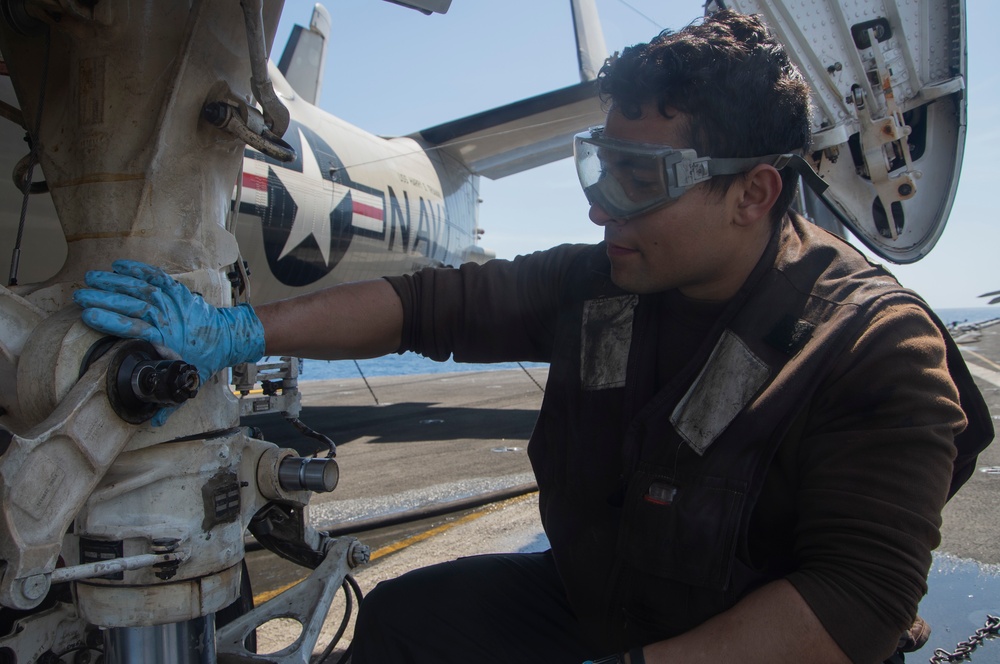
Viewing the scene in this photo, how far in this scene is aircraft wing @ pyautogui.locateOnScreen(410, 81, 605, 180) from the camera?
357 inches

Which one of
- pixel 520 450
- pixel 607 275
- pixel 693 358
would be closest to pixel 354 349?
pixel 607 275

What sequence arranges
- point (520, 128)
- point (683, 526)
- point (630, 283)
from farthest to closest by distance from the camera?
1. point (520, 128)
2. point (630, 283)
3. point (683, 526)

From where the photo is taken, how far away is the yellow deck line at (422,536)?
342 cm

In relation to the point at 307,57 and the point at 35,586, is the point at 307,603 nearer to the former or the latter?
the point at 35,586

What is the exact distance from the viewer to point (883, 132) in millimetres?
3883

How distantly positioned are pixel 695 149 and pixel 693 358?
515 millimetres

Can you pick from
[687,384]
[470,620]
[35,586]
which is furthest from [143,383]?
[687,384]

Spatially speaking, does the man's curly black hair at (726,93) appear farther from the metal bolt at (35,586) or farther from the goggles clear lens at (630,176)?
the metal bolt at (35,586)

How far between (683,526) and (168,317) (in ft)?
3.99

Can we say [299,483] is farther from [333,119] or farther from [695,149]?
[333,119]

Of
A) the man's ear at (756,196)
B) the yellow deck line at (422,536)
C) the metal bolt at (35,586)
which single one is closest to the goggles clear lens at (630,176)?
the man's ear at (756,196)

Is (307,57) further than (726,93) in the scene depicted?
Yes

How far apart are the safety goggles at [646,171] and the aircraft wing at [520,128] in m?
7.26

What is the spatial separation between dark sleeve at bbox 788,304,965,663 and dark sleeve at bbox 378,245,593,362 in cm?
90
